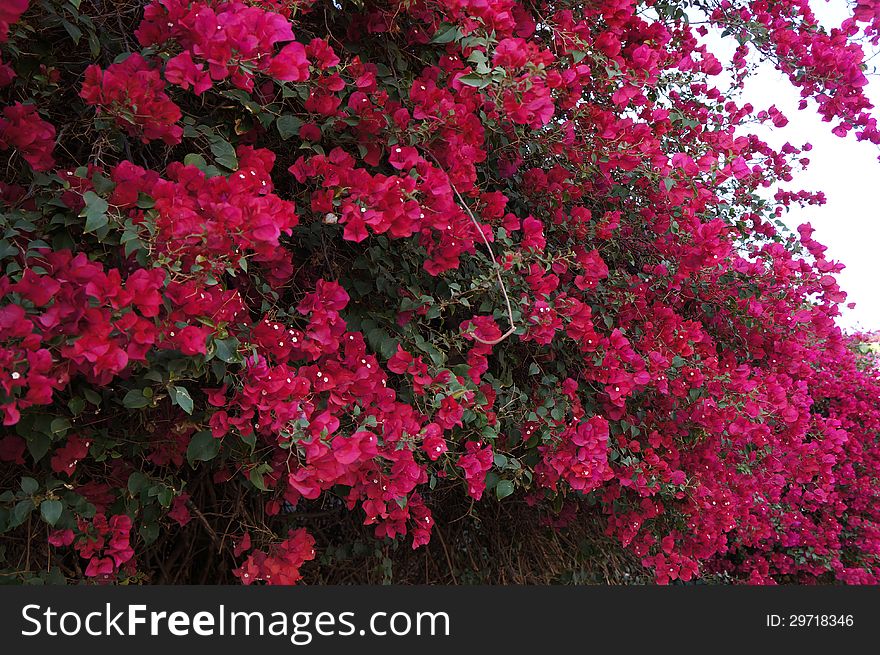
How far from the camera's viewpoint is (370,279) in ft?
5.27

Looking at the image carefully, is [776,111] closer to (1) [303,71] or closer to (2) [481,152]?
(2) [481,152]

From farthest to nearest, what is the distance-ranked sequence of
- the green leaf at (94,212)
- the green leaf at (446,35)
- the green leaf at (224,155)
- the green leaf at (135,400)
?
the green leaf at (446,35) → the green leaf at (224,155) → the green leaf at (135,400) → the green leaf at (94,212)

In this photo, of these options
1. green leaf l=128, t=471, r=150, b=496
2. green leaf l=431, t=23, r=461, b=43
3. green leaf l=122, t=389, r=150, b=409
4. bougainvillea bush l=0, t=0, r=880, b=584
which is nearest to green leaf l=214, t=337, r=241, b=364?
bougainvillea bush l=0, t=0, r=880, b=584

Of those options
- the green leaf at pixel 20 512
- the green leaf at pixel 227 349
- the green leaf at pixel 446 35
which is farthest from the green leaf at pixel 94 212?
the green leaf at pixel 446 35

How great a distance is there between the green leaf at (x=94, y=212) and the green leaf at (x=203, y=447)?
1.37ft

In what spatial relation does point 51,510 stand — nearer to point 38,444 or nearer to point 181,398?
point 38,444

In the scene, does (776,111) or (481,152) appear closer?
(481,152)

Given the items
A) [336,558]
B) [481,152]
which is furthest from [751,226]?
[336,558]

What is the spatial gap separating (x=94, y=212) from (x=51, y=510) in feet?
1.73

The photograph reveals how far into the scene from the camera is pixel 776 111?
2.51 metres

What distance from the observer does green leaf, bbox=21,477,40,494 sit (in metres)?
1.20

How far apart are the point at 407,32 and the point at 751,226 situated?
66.3 inches

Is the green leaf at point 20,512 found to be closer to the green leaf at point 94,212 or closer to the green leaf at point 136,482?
the green leaf at point 136,482

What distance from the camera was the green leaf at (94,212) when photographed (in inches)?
39.8
